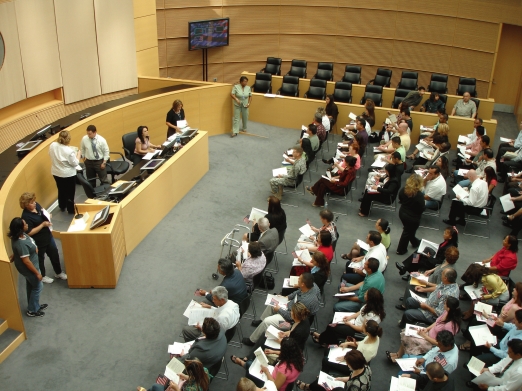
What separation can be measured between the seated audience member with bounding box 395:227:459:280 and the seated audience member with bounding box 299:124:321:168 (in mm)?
3103

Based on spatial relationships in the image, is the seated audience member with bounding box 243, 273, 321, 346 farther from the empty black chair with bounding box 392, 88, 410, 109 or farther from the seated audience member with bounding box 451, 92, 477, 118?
the empty black chair with bounding box 392, 88, 410, 109

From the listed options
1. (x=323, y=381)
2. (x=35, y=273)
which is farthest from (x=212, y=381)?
(x=35, y=273)

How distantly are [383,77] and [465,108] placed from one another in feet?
10.2

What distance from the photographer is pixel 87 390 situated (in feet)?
18.8

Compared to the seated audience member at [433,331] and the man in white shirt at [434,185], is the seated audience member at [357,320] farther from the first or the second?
the man in white shirt at [434,185]

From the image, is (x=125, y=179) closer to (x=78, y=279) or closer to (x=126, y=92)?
(x=78, y=279)

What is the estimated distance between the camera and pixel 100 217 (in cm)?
706

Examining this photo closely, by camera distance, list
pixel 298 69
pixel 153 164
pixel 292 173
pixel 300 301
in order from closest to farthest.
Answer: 1. pixel 300 301
2. pixel 153 164
3. pixel 292 173
4. pixel 298 69

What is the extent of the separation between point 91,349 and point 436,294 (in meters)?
4.09

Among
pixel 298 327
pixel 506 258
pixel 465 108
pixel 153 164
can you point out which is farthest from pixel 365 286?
pixel 465 108

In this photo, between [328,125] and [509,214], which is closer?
[509,214]

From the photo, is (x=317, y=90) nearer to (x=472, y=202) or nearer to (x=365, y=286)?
(x=472, y=202)

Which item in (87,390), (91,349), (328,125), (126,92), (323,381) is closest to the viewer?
(323,381)

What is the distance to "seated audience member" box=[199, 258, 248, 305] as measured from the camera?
614cm
